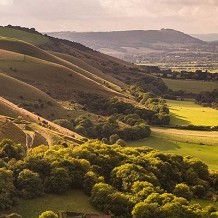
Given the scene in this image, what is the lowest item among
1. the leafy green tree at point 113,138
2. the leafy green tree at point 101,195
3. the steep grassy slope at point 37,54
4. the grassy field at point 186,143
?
the grassy field at point 186,143

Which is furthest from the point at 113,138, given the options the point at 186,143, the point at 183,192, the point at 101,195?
the point at 101,195

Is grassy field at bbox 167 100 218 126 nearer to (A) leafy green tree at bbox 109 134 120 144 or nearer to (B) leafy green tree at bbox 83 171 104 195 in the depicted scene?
(A) leafy green tree at bbox 109 134 120 144

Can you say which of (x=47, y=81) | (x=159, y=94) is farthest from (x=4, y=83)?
(x=159, y=94)

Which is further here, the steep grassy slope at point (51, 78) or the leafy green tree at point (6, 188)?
the steep grassy slope at point (51, 78)

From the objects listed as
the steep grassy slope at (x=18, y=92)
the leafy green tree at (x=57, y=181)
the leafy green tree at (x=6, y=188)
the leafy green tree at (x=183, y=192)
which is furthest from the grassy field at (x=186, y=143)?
the leafy green tree at (x=6, y=188)

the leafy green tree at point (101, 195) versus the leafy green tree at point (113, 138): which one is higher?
the leafy green tree at point (101, 195)

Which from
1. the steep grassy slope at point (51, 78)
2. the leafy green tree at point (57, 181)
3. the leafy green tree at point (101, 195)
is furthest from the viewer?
the steep grassy slope at point (51, 78)

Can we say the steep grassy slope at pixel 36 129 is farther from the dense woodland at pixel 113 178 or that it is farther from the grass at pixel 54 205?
the grass at pixel 54 205

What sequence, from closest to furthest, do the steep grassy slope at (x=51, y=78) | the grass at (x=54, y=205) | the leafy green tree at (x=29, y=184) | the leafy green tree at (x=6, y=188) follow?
the leafy green tree at (x=6, y=188) < the grass at (x=54, y=205) < the leafy green tree at (x=29, y=184) < the steep grassy slope at (x=51, y=78)
